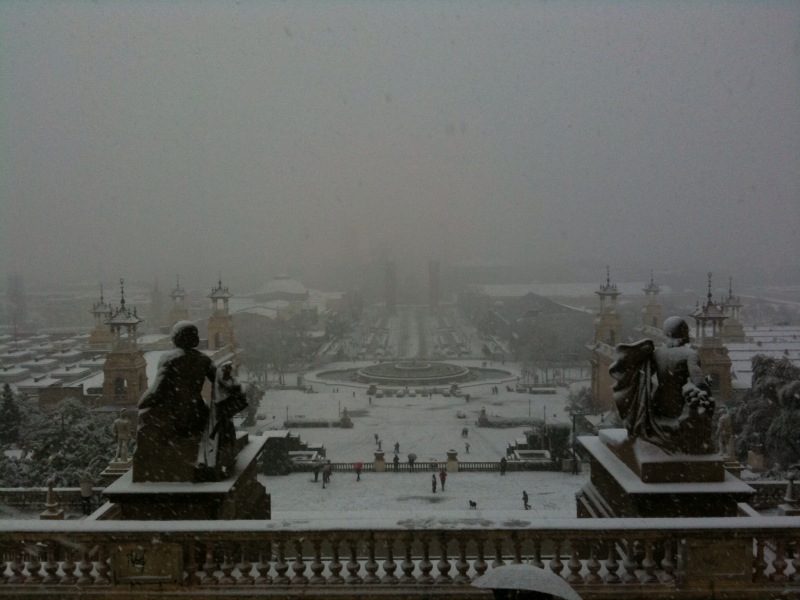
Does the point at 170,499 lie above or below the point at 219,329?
above

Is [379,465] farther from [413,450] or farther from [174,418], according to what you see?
[174,418]

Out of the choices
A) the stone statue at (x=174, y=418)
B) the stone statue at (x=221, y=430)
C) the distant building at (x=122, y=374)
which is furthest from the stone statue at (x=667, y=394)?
the distant building at (x=122, y=374)

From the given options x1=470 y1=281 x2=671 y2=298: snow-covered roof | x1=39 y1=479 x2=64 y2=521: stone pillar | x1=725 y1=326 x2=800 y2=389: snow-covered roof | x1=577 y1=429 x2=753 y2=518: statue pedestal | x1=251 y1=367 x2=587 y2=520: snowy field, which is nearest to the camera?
x1=577 y1=429 x2=753 y2=518: statue pedestal

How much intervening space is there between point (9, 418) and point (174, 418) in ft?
101

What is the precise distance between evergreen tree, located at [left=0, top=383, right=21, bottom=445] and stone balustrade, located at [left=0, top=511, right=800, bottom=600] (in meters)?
30.3

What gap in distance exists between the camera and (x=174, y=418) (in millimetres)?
5953

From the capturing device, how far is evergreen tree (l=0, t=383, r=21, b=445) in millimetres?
31438

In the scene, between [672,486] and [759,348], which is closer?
[672,486]

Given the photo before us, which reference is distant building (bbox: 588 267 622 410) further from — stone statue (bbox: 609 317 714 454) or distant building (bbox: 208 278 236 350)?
stone statue (bbox: 609 317 714 454)

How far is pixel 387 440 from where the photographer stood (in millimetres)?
35062

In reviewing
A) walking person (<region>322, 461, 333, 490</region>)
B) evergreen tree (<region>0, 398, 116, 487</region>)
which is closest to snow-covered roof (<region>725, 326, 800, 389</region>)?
walking person (<region>322, 461, 333, 490</region>)

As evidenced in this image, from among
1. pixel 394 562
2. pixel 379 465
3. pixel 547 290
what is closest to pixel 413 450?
pixel 379 465

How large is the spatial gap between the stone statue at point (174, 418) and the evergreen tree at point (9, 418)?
30.2 metres

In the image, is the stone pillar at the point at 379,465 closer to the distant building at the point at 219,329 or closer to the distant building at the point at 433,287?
the distant building at the point at 219,329
